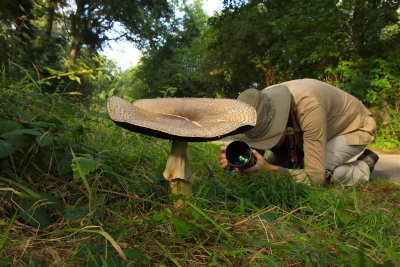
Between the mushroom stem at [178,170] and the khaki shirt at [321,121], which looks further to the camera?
the khaki shirt at [321,121]

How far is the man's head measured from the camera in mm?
2520

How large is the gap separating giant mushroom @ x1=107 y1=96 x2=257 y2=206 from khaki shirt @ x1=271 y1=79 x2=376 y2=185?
1.16 m

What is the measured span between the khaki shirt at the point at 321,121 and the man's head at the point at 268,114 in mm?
212

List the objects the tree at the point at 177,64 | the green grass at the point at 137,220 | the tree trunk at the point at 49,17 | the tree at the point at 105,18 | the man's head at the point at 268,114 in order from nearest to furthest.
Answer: the green grass at the point at 137,220, the man's head at the point at 268,114, the tree trunk at the point at 49,17, the tree at the point at 105,18, the tree at the point at 177,64

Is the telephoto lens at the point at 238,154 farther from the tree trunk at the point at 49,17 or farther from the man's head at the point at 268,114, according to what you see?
the tree trunk at the point at 49,17

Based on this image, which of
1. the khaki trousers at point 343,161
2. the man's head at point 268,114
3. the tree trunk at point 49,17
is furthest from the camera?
the tree trunk at point 49,17

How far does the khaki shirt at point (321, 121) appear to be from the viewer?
253 centimetres

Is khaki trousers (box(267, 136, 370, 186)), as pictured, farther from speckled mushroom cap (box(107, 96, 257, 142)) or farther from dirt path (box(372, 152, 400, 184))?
speckled mushroom cap (box(107, 96, 257, 142))

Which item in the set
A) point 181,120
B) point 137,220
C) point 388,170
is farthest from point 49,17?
point 388,170

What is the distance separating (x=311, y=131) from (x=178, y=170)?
1.66m

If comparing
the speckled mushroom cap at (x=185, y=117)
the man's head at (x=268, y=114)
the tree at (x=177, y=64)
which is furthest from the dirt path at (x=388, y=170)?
the tree at (x=177, y=64)

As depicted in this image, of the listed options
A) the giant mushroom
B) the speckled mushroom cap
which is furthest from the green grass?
the speckled mushroom cap

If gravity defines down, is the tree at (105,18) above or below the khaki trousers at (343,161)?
above

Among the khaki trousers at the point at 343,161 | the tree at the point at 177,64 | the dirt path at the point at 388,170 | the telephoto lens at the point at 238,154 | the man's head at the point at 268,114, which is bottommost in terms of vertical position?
the dirt path at the point at 388,170
